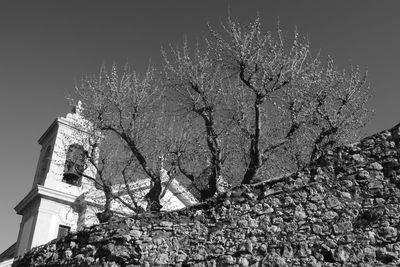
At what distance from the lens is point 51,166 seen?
22.4 metres

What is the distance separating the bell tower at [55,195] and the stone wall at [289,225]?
14419 millimetres

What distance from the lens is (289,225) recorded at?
249 inches

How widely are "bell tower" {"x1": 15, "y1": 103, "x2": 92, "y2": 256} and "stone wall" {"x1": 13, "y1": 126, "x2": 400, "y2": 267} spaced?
47.3ft

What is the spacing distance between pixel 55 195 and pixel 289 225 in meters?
17.4

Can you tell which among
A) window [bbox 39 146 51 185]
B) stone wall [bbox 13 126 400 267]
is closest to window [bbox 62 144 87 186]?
window [bbox 39 146 51 185]

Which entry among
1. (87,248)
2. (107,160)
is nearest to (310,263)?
(87,248)

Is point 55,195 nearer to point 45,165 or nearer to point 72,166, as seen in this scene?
point 72,166

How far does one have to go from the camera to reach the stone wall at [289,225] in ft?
19.6

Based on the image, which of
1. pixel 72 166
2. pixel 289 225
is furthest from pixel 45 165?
pixel 289 225

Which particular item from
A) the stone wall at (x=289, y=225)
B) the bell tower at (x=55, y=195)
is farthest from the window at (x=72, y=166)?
the stone wall at (x=289, y=225)

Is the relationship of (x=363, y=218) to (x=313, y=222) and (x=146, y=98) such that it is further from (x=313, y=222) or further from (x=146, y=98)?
(x=146, y=98)

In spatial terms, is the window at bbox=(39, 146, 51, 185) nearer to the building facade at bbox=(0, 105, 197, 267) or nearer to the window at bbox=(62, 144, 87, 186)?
the building facade at bbox=(0, 105, 197, 267)

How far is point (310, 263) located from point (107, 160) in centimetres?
1159

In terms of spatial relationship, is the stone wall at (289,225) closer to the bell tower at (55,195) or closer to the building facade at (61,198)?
the building facade at (61,198)
